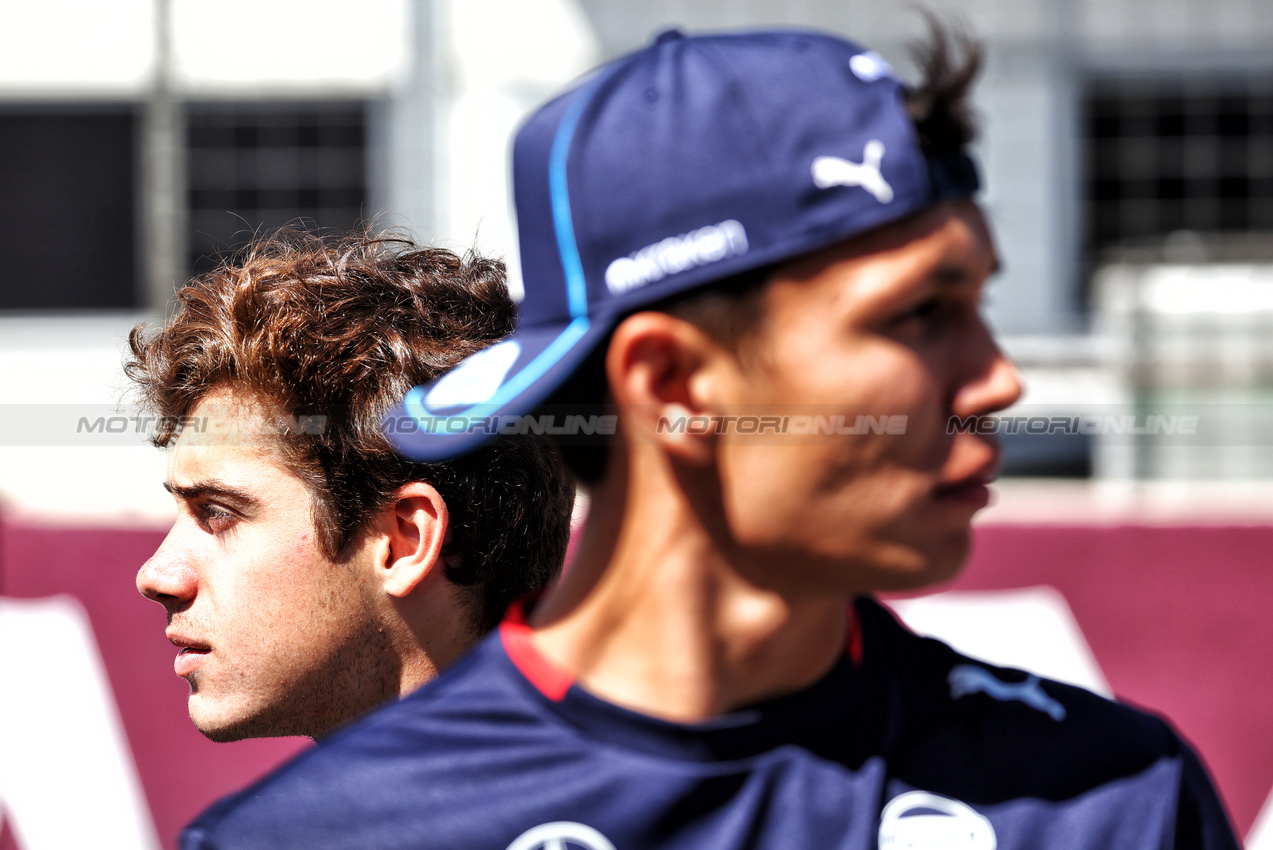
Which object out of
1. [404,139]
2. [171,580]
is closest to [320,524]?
[171,580]

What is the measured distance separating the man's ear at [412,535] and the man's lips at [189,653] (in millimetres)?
299

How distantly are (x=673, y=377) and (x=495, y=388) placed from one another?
0.66ft

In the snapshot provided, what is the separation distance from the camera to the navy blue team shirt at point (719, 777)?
1.34 m

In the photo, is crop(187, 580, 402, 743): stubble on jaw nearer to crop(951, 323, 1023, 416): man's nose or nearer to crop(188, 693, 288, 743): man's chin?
crop(188, 693, 288, 743): man's chin

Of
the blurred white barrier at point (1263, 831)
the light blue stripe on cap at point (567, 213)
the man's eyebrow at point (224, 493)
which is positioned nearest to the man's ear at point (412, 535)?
the man's eyebrow at point (224, 493)

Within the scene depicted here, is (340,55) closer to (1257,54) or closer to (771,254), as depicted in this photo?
(1257,54)

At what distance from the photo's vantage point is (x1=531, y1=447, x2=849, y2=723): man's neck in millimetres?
1366

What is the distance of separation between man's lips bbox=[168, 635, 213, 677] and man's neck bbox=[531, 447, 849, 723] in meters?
0.81

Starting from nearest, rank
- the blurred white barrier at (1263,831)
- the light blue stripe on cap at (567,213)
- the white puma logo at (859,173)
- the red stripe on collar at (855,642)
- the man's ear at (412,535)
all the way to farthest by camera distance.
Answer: the white puma logo at (859,173), the light blue stripe on cap at (567,213), the red stripe on collar at (855,642), the man's ear at (412,535), the blurred white barrier at (1263,831)

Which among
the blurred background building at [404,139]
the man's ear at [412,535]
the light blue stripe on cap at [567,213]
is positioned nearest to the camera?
the light blue stripe on cap at [567,213]

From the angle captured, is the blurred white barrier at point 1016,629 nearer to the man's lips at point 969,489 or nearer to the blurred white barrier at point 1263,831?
the blurred white barrier at point 1263,831

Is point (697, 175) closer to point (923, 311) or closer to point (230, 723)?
point (923, 311)

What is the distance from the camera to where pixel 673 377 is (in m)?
1.32

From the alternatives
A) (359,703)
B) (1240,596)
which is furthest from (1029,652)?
(359,703)
